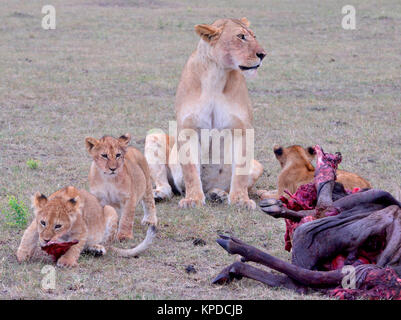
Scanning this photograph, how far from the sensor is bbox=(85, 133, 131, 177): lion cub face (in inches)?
193

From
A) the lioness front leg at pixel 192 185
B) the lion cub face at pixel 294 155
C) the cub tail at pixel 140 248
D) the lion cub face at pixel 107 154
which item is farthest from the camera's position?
the lioness front leg at pixel 192 185

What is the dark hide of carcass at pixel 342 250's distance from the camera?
3.42 metres

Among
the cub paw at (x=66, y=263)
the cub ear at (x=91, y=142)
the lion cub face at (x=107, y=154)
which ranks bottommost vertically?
the cub paw at (x=66, y=263)

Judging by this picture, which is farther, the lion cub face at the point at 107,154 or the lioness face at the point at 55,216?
the lion cub face at the point at 107,154

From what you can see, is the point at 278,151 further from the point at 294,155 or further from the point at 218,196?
the point at 218,196

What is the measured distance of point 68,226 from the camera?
4309 mm

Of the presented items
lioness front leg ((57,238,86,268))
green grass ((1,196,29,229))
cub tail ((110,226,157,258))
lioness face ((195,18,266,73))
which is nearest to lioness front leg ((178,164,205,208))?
lioness face ((195,18,266,73))

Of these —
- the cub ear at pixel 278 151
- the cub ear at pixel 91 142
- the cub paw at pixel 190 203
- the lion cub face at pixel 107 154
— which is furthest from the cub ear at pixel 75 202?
the cub ear at pixel 278 151

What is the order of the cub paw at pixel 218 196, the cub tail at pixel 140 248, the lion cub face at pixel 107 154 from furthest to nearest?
the cub paw at pixel 218 196
the lion cub face at pixel 107 154
the cub tail at pixel 140 248

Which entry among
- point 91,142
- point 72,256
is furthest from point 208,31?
point 72,256

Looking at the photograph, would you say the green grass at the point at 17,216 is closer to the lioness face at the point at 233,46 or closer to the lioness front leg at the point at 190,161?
the lioness front leg at the point at 190,161

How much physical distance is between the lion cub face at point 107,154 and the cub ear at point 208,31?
1464 millimetres

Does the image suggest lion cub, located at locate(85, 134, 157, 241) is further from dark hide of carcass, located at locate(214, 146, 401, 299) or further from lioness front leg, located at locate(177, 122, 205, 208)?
dark hide of carcass, located at locate(214, 146, 401, 299)

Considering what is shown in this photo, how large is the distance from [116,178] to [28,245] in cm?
88
